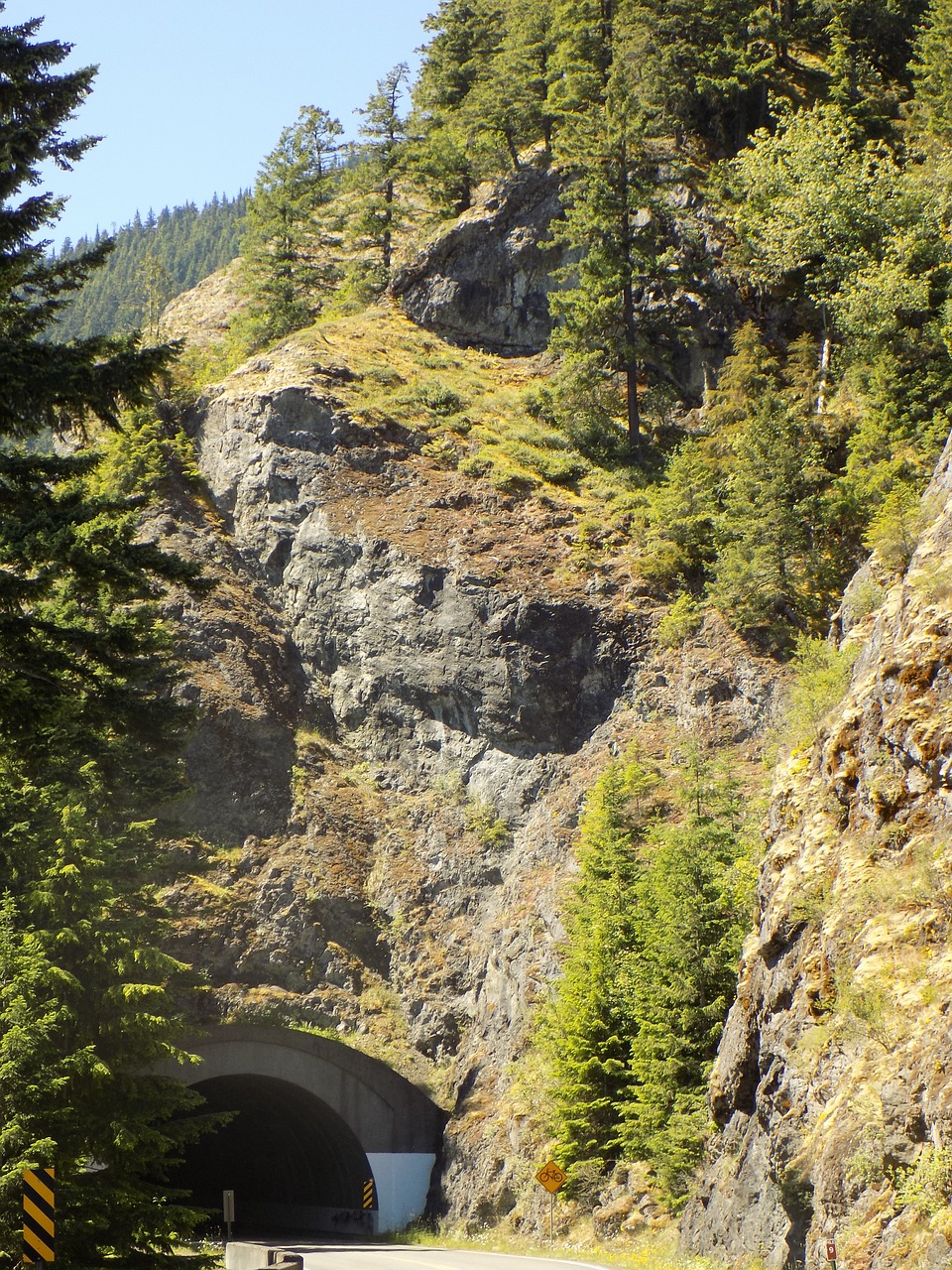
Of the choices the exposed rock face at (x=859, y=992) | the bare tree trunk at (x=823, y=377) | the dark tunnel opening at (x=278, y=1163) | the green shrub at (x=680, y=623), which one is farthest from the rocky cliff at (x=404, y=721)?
the exposed rock face at (x=859, y=992)

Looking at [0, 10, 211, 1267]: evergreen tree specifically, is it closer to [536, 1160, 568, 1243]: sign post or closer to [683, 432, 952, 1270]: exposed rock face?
[536, 1160, 568, 1243]: sign post

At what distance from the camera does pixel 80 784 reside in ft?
64.3

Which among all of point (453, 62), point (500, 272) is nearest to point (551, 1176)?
point (500, 272)

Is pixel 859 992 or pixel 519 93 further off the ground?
pixel 519 93

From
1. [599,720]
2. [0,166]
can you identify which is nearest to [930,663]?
[0,166]

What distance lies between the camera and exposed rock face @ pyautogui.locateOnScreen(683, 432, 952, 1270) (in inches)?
481

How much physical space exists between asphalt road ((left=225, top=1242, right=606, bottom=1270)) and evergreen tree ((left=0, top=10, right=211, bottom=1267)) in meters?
2.13

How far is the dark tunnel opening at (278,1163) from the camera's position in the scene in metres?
30.3

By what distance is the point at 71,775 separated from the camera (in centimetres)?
2014

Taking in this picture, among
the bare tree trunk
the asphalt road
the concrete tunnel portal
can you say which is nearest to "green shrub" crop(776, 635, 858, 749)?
the asphalt road

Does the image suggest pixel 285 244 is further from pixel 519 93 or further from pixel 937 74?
pixel 937 74

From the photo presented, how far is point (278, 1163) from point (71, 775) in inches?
817

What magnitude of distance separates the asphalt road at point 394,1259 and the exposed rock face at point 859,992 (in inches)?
125

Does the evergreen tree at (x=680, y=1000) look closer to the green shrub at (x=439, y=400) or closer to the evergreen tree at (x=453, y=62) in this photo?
the green shrub at (x=439, y=400)
